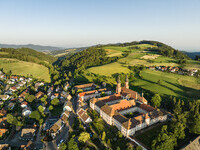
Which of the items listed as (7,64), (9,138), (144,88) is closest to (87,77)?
(144,88)

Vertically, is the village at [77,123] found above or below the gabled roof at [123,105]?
→ below

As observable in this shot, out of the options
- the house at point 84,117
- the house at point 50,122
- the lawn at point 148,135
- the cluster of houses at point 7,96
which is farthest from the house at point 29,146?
the lawn at point 148,135

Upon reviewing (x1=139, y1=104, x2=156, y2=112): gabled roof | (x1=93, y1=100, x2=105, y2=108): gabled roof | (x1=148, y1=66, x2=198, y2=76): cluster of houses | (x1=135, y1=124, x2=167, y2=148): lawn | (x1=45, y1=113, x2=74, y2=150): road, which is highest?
(x1=148, y1=66, x2=198, y2=76): cluster of houses

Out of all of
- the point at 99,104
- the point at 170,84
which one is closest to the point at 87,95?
the point at 99,104

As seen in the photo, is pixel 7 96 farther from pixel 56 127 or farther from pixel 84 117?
pixel 84 117

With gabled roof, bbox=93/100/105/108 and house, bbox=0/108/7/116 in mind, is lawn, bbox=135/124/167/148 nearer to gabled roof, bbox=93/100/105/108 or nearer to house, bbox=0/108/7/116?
gabled roof, bbox=93/100/105/108

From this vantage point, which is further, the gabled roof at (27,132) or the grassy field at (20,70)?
the grassy field at (20,70)

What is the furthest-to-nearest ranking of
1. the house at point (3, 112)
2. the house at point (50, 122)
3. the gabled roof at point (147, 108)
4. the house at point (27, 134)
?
the house at point (3, 112) < the gabled roof at point (147, 108) < the house at point (50, 122) < the house at point (27, 134)

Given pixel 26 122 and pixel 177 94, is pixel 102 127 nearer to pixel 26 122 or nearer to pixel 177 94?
pixel 26 122

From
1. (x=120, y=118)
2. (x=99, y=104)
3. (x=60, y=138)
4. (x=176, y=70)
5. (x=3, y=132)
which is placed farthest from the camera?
(x=176, y=70)

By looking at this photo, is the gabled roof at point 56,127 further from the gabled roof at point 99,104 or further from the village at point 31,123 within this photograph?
the gabled roof at point 99,104

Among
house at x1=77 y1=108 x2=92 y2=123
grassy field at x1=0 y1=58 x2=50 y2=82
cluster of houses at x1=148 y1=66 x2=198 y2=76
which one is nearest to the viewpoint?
house at x1=77 y1=108 x2=92 y2=123

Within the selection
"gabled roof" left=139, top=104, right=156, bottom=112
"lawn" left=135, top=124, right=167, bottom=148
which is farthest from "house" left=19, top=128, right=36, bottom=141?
"gabled roof" left=139, top=104, right=156, bottom=112
